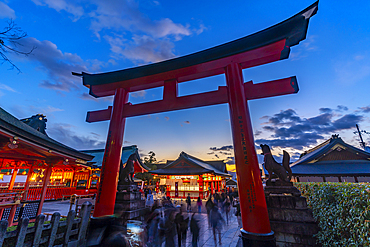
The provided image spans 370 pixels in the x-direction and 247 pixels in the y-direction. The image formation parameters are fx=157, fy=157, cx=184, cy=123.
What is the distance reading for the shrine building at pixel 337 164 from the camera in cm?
1305

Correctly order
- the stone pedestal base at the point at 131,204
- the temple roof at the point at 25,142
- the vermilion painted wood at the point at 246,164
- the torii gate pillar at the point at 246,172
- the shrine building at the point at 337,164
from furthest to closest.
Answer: the shrine building at the point at 337,164 → the stone pedestal base at the point at 131,204 → the temple roof at the point at 25,142 → the vermilion painted wood at the point at 246,164 → the torii gate pillar at the point at 246,172

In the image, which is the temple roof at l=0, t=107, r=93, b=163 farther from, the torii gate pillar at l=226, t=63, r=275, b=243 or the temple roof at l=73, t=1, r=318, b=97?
the torii gate pillar at l=226, t=63, r=275, b=243

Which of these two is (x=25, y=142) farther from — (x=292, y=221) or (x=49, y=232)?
(x=292, y=221)

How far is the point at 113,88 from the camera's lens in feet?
26.6

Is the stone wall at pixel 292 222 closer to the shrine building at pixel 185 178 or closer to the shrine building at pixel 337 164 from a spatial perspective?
the shrine building at pixel 337 164

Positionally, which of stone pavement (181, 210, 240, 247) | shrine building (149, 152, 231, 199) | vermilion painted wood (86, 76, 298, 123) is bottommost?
stone pavement (181, 210, 240, 247)

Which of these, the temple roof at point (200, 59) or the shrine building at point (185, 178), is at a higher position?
the temple roof at point (200, 59)

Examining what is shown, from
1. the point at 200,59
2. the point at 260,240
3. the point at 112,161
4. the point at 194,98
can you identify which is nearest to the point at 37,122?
the point at 112,161

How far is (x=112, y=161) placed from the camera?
664 centimetres

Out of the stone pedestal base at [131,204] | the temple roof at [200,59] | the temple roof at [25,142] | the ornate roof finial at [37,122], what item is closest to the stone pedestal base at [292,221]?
the temple roof at [200,59]

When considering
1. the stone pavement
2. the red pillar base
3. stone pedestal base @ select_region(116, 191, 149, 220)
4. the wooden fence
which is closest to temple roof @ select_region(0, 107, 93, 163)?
the wooden fence

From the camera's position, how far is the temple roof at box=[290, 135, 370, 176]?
1308 cm

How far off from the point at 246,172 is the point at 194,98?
3.40 metres

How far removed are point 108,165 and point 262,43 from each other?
7.48 m
